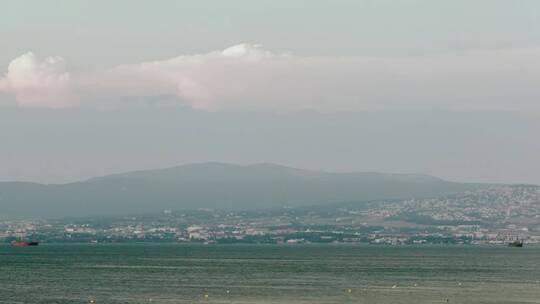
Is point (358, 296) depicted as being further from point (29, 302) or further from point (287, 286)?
point (29, 302)

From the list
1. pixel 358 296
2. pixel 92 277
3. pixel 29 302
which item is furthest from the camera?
pixel 92 277

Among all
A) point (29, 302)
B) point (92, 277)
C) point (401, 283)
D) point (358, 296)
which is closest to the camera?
point (29, 302)

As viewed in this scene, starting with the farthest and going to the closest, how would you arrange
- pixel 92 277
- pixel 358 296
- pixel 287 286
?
pixel 92 277, pixel 287 286, pixel 358 296

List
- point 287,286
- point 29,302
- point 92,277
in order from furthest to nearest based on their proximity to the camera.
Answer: point 92,277, point 287,286, point 29,302

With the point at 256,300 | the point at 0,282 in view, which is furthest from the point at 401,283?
the point at 0,282

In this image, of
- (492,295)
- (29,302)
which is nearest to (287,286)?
(492,295)

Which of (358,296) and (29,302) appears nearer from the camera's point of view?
(29,302)

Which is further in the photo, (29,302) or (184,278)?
(184,278)

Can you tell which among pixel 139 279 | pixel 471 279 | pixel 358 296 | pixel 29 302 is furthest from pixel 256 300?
pixel 471 279

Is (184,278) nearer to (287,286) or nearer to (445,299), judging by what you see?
(287,286)
